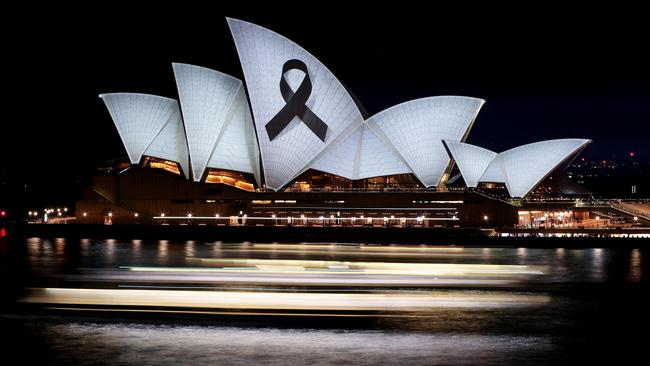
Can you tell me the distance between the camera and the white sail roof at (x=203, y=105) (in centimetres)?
5097

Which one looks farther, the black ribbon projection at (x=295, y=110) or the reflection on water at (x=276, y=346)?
the black ribbon projection at (x=295, y=110)

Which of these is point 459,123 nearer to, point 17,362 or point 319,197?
point 319,197

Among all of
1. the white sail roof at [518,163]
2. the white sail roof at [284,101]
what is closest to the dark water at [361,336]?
the white sail roof at [284,101]

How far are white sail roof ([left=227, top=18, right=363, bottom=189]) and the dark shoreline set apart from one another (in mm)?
5780

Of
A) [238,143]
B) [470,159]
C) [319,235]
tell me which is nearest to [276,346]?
[319,235]

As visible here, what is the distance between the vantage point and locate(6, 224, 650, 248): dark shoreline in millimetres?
45094

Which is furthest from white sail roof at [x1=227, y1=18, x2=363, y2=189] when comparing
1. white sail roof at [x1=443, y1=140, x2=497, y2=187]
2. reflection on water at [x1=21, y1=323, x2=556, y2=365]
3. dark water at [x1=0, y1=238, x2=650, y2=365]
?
reflection on water at [x1=21, y1=323, x2=556, y2=365]

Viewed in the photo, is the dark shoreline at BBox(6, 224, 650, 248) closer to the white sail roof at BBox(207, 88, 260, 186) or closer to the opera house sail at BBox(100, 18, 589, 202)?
the white sail roof at BBox(207, 88, 260, 186)

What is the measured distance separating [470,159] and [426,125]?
4768 mm

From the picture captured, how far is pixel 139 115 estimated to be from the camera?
53594mm

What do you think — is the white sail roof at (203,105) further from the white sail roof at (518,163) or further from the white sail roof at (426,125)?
the white sail roof at (518,163)

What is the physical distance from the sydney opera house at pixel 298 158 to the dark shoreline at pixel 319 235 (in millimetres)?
3667

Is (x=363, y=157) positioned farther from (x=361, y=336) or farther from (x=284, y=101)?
(x=361, y=336)

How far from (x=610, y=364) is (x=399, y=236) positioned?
32201mm
